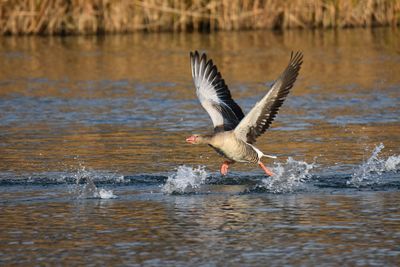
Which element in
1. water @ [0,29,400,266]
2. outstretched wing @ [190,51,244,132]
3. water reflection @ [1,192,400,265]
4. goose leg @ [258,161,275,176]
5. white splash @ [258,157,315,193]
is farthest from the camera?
outstretched wing @ [190,51,244,132]

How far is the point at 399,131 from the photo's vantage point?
1625cm

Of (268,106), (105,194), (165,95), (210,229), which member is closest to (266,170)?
(268,106)

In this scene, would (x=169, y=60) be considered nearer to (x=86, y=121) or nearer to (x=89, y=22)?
(x=89, y=22)

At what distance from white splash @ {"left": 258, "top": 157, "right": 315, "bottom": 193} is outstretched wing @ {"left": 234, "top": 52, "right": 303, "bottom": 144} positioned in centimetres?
52

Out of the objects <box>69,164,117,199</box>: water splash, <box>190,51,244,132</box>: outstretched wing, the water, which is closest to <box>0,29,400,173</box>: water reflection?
the water

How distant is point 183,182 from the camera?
39.5 feet

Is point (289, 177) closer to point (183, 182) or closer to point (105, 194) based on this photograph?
point (183, 182)

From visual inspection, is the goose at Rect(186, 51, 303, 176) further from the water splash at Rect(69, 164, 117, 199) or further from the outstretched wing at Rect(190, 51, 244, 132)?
the water splash at Rect(69, 164, 117, 199)

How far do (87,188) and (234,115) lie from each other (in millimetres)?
2101

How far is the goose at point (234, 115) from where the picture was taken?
12258 millimetres

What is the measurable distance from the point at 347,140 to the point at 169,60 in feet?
40.0

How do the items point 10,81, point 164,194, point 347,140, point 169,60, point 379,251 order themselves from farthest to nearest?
point 169,60
point 10,81
point 347,140
point 164,194
point 379,251

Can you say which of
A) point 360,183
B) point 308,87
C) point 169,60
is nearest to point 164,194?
point 360,183

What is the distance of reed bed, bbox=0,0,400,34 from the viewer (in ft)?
105
